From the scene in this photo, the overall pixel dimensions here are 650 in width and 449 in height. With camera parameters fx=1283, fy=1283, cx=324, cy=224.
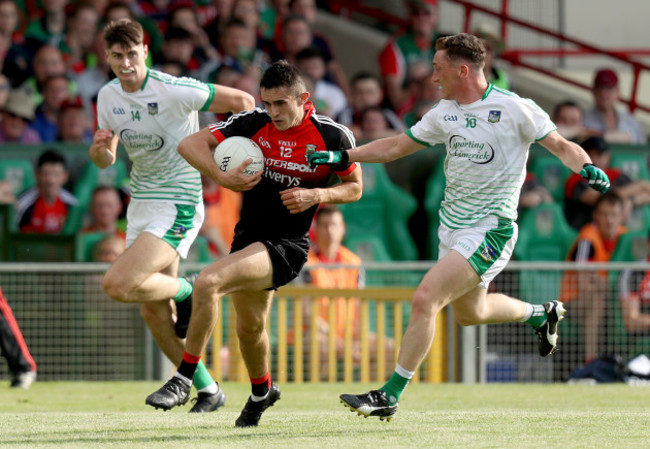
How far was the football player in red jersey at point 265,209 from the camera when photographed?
7.50m

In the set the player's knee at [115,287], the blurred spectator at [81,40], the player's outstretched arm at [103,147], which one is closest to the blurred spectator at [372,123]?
the blurred spectator at [81,40]

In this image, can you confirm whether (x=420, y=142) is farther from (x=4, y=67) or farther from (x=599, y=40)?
(x=599, y=40)

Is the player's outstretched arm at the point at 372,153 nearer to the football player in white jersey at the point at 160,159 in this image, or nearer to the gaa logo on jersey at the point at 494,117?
the gaa logo on jersey at the point at 494,117

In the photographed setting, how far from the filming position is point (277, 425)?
7.89 meters

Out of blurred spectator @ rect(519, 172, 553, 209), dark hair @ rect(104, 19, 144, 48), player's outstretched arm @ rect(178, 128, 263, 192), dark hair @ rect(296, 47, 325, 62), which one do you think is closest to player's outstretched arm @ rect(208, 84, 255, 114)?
dark hair @ rect(104, 19, 144, 48)

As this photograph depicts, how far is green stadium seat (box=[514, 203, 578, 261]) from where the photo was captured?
13.3 metres

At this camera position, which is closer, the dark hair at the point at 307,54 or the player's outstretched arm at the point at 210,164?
the player's outstretched arm at the point at 210,164

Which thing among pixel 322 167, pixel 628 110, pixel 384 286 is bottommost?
pixel 384 286

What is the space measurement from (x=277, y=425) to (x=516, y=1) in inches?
504

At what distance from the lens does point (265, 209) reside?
25.4 ft

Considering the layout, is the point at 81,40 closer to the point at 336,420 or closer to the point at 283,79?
the point at 283,79

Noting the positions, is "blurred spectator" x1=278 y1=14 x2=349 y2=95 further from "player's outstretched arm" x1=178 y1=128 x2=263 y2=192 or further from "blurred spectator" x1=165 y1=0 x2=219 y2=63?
"player's outstretched arm" x1=178 y1=128 x2=263 y2=192

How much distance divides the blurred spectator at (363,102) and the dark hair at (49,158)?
135 inches

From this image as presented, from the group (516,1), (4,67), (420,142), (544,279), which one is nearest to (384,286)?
(544,279)
